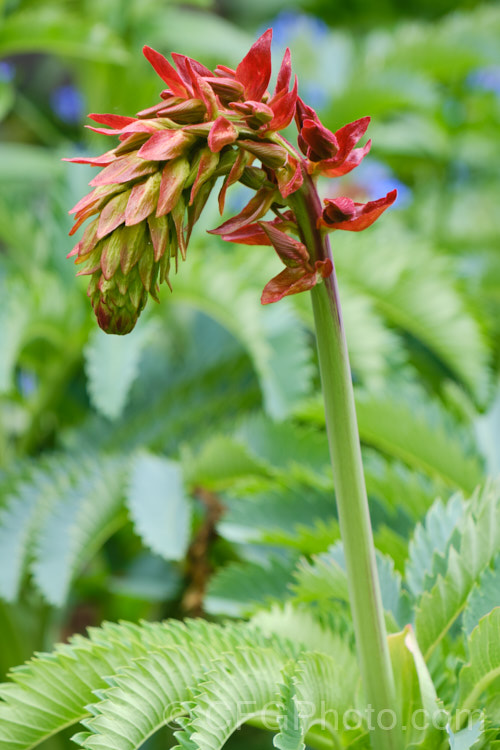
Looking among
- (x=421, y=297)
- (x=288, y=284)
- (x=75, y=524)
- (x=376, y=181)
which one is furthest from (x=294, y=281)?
(x=376, y=181)

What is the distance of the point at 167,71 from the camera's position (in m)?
0.33

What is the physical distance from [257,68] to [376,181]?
1246mm

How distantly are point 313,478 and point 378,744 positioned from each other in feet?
0.97

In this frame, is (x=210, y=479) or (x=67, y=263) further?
(x=67, y=263)

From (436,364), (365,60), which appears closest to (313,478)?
(436,364)

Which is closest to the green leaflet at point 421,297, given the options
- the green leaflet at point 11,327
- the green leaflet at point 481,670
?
the green leaflet at point 11,327

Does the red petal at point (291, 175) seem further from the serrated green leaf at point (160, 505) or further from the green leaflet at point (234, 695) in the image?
the serrated green leaf at point (160, 505)

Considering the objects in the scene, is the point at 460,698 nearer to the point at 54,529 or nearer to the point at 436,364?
the point at 54,529

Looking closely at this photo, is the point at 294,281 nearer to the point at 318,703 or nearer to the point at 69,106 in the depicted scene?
the point at 318,703

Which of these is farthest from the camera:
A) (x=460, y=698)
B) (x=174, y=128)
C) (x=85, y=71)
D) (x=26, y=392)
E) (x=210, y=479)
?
(x=85, y=71)

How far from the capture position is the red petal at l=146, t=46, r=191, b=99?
0.33 m

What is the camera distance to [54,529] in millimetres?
765

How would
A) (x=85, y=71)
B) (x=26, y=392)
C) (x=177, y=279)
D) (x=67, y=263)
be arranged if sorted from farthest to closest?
(x=85, y=71) < (x=26, y=392) < (x=67, y=263) < (x=177, y=279)

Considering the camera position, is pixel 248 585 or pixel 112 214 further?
pixel 248 585
